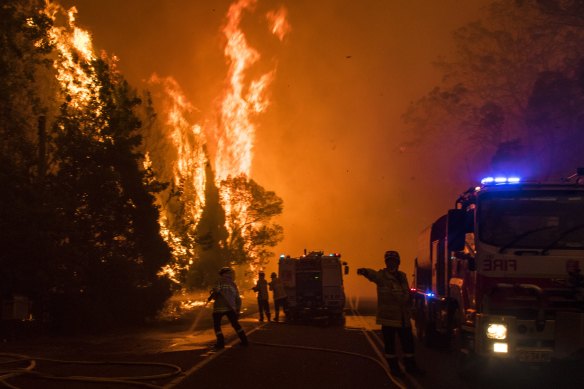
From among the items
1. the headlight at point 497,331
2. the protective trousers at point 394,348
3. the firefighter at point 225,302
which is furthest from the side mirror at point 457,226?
the firefighter at point 225,302

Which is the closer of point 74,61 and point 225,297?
point 225,297

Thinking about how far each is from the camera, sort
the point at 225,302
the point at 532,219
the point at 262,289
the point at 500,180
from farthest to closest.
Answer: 1. the point at 262,289
2. the point at 225,302
3. the point at 500,180
4. the point at 532,219

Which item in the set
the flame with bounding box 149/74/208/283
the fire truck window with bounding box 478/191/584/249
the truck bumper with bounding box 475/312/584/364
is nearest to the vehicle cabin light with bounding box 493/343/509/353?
the truck bumper with bounding box 475/312/584/364

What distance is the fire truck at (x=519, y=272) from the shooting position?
31.1 ft

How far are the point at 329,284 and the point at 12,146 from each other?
12062 millimetres

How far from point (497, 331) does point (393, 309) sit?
2416 millimetres

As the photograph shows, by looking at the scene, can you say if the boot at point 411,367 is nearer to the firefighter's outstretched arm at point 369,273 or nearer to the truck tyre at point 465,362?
the truck tyre at point 465,362

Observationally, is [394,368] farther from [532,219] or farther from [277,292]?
[277,292]

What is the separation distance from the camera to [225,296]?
52.1 feet

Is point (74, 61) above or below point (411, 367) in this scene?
above

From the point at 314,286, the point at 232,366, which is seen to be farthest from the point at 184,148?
the point at 232,366

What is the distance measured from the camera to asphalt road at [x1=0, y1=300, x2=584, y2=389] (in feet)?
35.0

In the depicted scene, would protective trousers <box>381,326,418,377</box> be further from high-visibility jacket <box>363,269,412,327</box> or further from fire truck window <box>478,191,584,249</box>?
fire truck window <box>478,191,584,249</box>

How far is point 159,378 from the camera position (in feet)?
35.3
